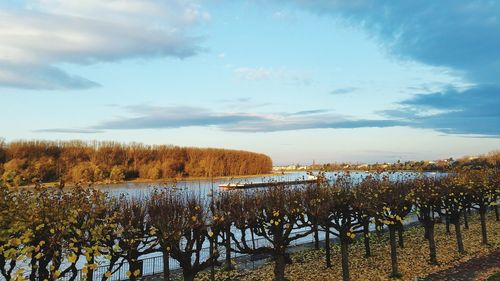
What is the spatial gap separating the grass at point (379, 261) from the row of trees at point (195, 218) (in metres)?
0.87

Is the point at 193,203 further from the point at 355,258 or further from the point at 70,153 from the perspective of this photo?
the point at 70,153

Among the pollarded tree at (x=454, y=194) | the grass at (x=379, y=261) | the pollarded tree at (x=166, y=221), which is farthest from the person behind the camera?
the pollarded tree at (x=454, y=194)

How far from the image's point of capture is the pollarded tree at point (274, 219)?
20.3 metres

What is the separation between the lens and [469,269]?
74.1ft

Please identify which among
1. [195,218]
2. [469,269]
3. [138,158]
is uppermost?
[138,158]

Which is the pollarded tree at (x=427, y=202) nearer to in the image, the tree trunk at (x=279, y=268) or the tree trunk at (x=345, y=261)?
the tree trunk at (x=345, y=261)

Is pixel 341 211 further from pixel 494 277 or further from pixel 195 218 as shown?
pixel 195 218

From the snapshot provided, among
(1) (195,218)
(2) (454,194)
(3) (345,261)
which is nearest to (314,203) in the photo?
(3) (345,261)

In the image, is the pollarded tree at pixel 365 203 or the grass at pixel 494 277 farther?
the pollarded tree at pixel 365 203

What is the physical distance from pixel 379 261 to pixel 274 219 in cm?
1020

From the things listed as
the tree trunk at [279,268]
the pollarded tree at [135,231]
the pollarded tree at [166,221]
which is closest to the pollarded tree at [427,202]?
the tree trunk at [279,268]

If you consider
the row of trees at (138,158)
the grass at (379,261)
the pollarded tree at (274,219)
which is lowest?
the grass at (379,261)

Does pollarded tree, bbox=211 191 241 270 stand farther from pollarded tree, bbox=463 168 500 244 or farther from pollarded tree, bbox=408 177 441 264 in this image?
pollarded tree, bbox=463 168 500 244

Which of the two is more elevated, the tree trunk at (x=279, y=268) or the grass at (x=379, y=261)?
the tree trunk at (x=279, y=268)
